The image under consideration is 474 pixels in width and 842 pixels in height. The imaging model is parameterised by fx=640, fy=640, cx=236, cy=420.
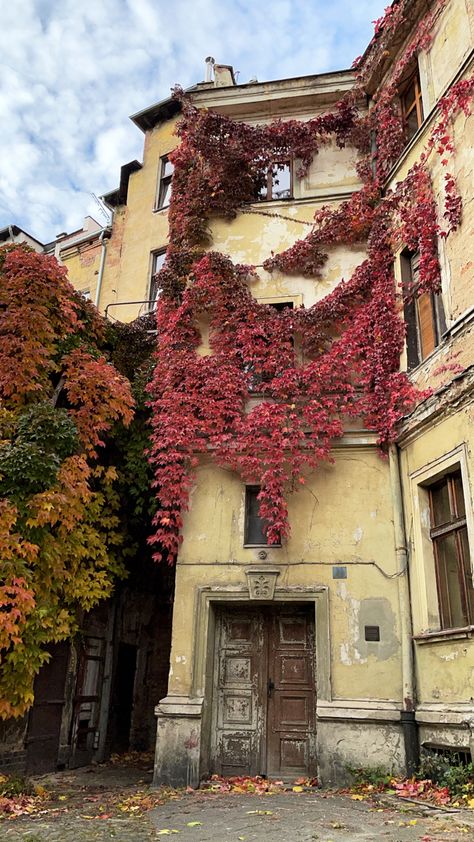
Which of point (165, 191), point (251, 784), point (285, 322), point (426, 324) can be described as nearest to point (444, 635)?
point (251, 784)

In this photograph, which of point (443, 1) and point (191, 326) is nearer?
point (443, 1)

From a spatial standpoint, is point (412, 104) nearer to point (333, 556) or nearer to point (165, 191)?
point (333, 556)

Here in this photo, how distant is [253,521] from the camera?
10.1 meters

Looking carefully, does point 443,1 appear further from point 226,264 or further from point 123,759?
point 123,759

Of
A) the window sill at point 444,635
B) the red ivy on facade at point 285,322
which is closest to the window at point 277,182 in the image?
the red ivy on facade at point 285,322

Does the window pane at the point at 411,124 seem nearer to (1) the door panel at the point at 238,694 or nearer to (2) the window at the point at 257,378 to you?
(2) the window at the point at 257,378

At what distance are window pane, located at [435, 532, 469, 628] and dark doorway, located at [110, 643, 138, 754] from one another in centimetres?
708

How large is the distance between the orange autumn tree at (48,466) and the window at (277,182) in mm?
4053

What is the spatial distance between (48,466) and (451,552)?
568 centimetres

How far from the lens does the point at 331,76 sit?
12383mm

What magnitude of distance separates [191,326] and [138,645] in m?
6.90

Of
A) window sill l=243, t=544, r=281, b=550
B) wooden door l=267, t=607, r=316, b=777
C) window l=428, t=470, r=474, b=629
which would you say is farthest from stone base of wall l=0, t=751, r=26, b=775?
window l=428, t=470, r=474, b=629

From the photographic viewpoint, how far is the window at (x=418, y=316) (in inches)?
366

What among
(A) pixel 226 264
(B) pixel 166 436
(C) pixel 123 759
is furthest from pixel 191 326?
(C) pixel 123 759
